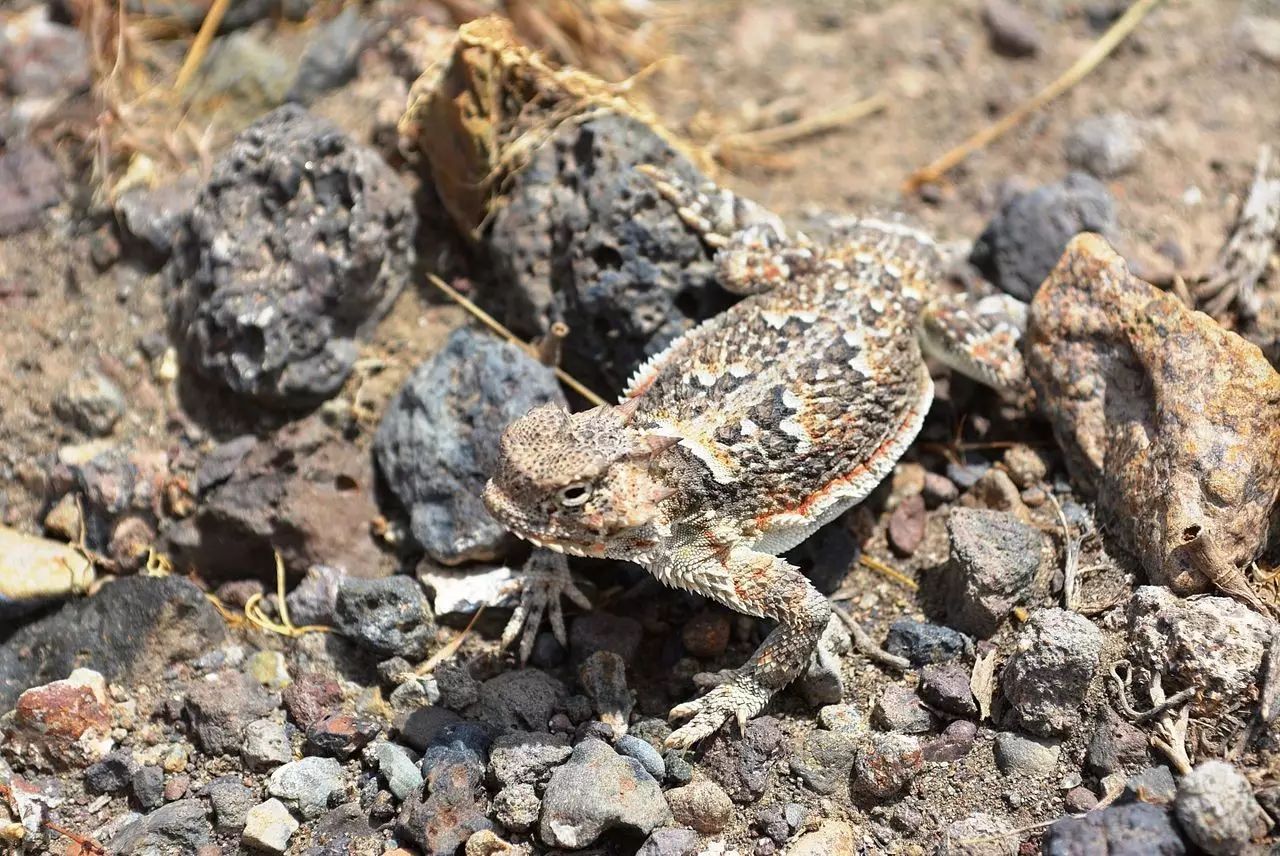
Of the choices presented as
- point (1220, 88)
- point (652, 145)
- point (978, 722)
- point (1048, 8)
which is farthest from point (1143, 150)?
point (978, 722)

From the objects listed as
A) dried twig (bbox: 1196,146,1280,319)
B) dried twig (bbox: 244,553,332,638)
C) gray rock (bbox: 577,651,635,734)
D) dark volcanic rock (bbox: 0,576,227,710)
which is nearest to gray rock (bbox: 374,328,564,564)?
dried twig (bbox: 244,553,332,638)

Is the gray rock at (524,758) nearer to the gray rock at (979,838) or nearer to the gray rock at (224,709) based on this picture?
the gray rock at (224,709)

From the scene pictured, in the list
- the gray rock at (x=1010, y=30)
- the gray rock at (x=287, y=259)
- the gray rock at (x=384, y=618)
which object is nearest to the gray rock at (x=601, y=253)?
the gray rock at (x=287, y=259)

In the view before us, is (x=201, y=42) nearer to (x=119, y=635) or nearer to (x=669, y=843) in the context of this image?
(x=119, y=635)

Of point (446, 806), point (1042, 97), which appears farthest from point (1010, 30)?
point (446, 806)

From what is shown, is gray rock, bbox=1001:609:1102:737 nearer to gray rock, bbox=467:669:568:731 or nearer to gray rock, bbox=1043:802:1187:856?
gray rock, bbox=1043:802:1187:856
